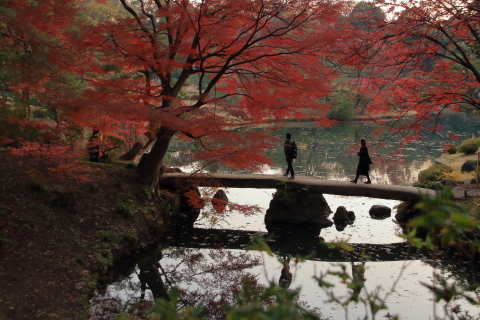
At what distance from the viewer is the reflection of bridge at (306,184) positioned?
10.2 m

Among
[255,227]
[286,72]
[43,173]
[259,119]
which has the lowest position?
[255,227]

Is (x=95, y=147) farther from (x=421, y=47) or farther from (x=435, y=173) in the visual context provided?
(x=435, y=173)

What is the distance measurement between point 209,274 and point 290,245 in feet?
7.65

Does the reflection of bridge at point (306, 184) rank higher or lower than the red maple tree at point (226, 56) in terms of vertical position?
lower

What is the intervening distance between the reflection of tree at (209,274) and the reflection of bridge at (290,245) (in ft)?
→ 1.59

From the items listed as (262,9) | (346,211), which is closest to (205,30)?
(262,9)

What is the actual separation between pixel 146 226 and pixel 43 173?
7.85ft

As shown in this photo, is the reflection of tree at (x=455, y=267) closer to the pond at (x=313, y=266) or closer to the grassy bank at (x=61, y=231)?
the pond at (x=313, y=266)

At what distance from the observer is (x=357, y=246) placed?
911cm

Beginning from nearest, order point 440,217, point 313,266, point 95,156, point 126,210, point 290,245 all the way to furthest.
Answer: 1. point 440,217
2. point 313,266
3. point 126,210
4. point 290,245
5. point 95,156

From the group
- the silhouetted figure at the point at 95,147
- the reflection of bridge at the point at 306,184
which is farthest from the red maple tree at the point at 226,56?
the silhouetted figure at the point at 95,147

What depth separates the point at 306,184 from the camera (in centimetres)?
1072

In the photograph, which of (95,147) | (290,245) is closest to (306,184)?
(290,245)

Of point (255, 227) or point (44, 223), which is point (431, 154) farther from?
point (44, 223)
